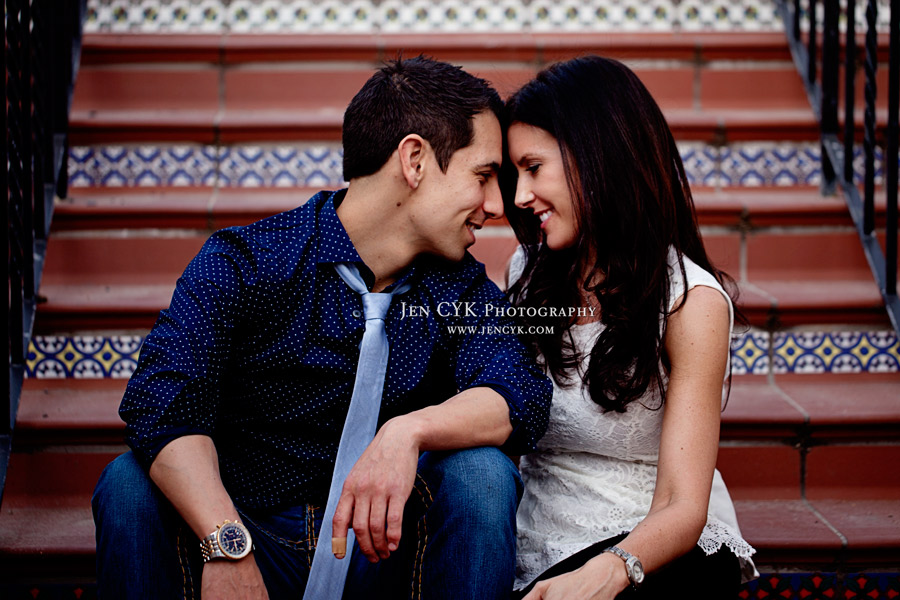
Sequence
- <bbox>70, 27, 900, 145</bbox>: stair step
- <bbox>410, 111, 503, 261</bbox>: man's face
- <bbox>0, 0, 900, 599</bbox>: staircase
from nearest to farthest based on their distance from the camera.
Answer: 1. <bbox>410, 111, 503, 261</bbox>: man's face
2. <bbox>0, 0, 900, 599</bbox>: staircase
3. <bbox>70, 27, 900, 145</bbox>: stair step

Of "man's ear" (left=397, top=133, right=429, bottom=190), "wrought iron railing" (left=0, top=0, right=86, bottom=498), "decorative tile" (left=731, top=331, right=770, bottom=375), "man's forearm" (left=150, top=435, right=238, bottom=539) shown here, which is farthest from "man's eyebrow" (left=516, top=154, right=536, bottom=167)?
"wrought iron railing" (left=0, top=0, right=86, bottom=498)

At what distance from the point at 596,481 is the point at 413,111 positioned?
0.95 metres

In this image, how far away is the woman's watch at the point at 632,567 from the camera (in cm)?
156

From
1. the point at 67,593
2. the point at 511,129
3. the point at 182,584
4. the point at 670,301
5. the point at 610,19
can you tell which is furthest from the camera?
the point at 610,19

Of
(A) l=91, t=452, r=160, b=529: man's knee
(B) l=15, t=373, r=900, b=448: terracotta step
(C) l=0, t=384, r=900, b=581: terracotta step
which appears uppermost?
(A) l=91, t=452, r=160, b=529: man's knee

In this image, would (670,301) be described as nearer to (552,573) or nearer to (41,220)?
(552,573)

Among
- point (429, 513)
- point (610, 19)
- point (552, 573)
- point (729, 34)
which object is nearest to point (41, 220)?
point (429, 513)

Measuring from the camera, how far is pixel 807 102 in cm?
344

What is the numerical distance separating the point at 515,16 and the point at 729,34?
0.95 m

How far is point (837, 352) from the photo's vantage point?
9.04ft

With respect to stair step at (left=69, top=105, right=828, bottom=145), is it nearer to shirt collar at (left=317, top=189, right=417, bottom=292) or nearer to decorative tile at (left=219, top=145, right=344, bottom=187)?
decorative tile at (left=219, top=145, right=344, bottom=187)

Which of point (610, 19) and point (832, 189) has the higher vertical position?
point (610, 19)

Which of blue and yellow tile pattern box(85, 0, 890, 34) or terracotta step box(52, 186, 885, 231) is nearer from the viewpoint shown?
terracotta step box(52, 186, 885, 231)

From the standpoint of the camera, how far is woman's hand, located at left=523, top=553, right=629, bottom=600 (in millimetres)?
1531
